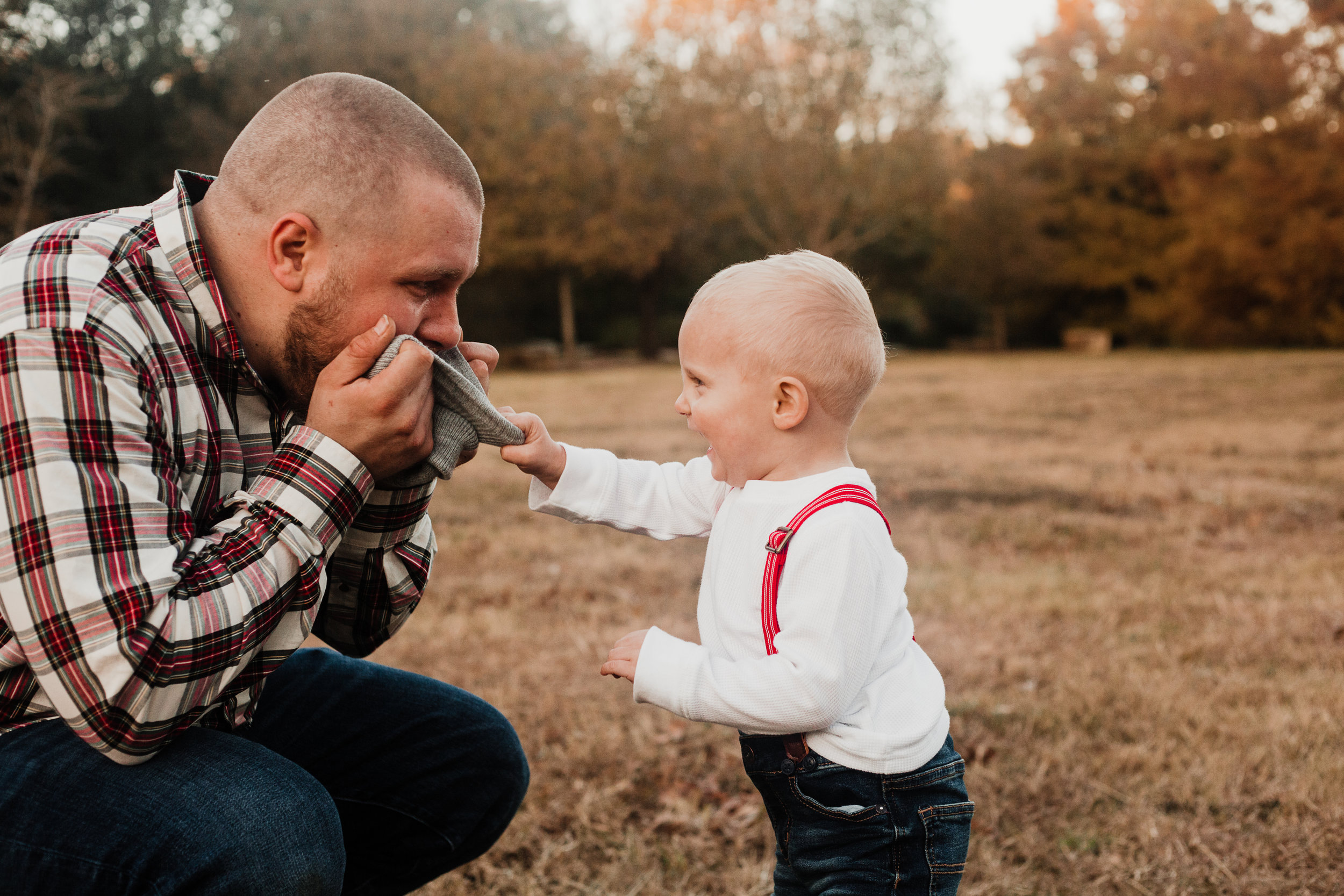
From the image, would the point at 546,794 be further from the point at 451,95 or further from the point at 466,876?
the point at 451,95

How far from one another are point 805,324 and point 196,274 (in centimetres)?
109

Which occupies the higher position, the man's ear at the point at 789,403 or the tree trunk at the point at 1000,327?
the man's ear at the point at 789,403

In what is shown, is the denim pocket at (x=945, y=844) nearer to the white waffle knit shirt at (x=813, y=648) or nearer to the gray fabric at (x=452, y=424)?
the white waffle knit shirt at (x=813, y=648)

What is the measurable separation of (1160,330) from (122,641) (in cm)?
3568

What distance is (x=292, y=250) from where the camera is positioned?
1.87 m

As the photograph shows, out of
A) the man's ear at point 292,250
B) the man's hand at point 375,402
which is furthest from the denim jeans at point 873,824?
the man's ear at point 292,250

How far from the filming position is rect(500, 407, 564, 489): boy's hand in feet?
7.34

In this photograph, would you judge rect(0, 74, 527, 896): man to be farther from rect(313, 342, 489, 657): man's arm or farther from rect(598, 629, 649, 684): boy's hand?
rect(598, 629, 649, 684): boy's hand

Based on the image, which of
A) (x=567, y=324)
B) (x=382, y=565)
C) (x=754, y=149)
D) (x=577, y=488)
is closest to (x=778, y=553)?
(x=577, y=488)

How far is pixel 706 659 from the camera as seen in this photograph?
6.20 ft

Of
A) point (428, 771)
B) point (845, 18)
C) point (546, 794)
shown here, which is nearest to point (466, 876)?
point (546, 794)

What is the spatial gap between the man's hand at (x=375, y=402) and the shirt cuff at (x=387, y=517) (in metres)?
0.23

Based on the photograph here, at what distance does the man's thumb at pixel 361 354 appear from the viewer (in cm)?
179

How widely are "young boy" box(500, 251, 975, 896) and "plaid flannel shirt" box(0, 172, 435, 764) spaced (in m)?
0.63
